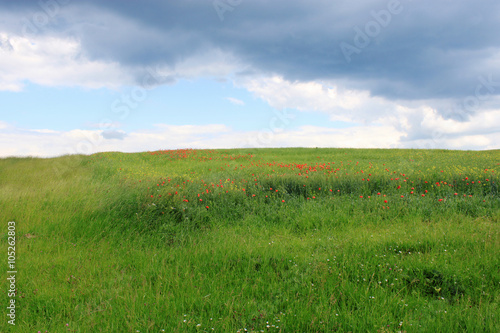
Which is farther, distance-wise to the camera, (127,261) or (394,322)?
(127,261)

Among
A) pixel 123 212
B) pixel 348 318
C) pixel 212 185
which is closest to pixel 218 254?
pixel 348 318

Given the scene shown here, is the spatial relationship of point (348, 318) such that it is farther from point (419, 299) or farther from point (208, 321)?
point (208, 321)

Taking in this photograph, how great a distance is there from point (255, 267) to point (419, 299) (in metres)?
2.42

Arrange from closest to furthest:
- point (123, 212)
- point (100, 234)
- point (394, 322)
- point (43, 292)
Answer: point (394, 322) < point (43, 292) < point (100, 234) < point (123, 212)

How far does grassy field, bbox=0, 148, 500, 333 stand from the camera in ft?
12.1

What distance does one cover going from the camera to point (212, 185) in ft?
32.1

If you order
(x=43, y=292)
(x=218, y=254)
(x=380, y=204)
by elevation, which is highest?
(x=380, y=204)

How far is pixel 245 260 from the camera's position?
5.07 meters

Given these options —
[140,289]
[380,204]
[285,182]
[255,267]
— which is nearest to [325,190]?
[285,182]

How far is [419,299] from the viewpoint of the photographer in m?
4.04

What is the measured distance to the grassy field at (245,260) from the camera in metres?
3.69

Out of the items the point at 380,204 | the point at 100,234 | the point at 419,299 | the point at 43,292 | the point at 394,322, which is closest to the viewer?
the point at 394,322

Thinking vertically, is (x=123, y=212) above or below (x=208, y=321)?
above

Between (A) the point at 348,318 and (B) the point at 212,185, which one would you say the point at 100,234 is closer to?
(B) the point at 212,185
